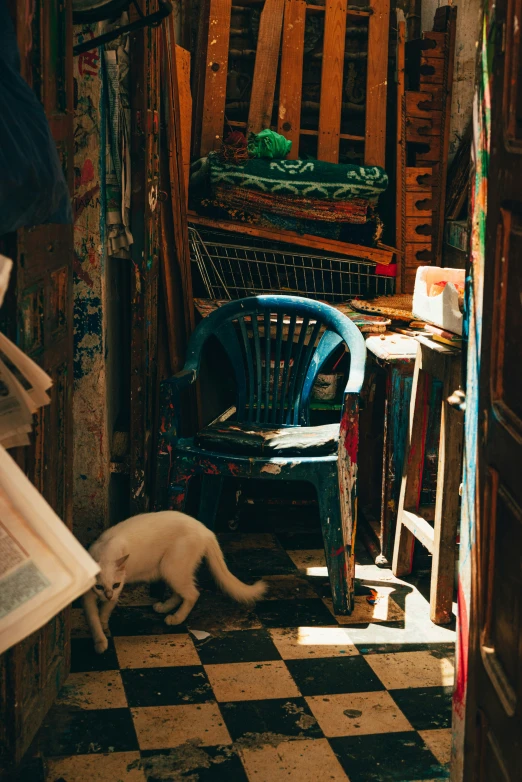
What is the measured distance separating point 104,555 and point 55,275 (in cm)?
115

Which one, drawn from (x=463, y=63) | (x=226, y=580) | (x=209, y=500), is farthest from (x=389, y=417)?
(x=463, y=63)

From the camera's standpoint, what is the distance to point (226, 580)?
3709mm

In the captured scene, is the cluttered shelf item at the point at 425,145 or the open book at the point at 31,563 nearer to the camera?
the open book at the point at 31,563

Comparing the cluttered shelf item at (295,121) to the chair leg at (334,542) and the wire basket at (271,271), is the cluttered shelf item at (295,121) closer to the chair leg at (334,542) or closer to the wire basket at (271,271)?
the wire basket at (271,271)

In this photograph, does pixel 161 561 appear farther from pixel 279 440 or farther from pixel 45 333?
pixel 45 333

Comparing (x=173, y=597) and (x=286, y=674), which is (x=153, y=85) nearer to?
(x=173, y=597)

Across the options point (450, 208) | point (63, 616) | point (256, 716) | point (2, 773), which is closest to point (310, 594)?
point (256, 716)

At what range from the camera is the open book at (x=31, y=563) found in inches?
53.9

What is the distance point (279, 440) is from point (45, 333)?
1.43m

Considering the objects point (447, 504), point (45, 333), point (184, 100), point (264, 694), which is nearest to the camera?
point (45, 333)

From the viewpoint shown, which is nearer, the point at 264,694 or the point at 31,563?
the point at 31,563

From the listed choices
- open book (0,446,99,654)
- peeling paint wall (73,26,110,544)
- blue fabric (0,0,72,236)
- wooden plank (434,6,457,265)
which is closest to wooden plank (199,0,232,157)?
wooden plank (434,6,457,265)

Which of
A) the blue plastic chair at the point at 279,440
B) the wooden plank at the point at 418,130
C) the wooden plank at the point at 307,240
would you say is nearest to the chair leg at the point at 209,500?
the blue plastic chair at the point at 279,440

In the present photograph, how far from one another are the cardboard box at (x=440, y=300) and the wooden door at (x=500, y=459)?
1681 millimetres
